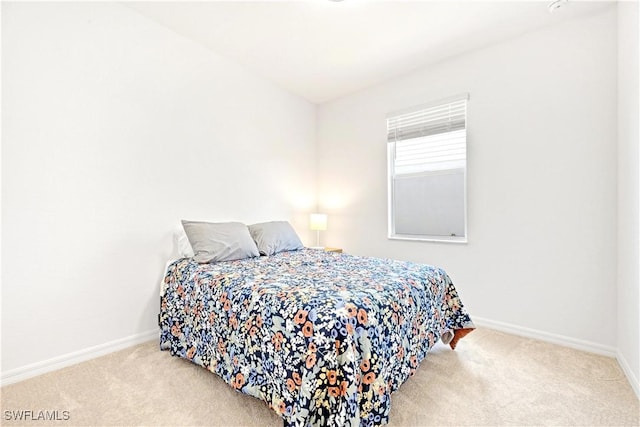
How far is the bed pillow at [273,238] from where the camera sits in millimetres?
2791

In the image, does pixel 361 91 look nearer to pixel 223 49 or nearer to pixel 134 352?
pixel 223 49

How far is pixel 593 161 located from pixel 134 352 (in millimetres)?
3757

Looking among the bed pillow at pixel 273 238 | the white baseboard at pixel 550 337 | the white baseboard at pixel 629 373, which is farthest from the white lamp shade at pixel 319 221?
the white baseboard at pixel 629 373

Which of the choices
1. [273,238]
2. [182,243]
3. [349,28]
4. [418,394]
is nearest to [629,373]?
[418,394]

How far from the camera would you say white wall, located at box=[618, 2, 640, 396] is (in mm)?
1823

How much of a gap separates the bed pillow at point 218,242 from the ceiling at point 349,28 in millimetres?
1695

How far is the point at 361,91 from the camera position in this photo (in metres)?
3.73

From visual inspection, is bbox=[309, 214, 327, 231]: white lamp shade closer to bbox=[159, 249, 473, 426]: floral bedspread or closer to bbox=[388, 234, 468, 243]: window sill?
bbox=[388, 234, 468, 243]: window sill

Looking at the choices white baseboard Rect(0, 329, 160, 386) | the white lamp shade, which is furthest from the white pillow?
the white lamp shade

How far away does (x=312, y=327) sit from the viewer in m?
1.30

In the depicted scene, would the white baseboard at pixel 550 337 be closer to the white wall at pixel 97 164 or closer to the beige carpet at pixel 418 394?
the beige carpet at pixel 418 394

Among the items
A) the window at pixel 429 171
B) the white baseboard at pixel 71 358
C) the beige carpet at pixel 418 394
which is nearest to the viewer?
the beige carpet at pixel 418 394

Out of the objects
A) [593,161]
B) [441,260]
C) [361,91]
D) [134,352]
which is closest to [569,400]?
[441,260]

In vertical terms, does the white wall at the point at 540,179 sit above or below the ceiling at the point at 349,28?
below
